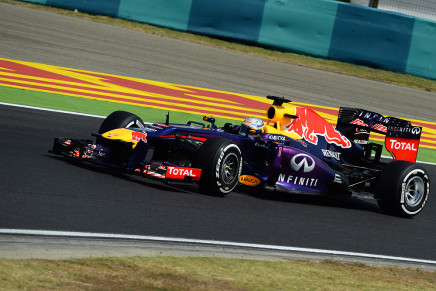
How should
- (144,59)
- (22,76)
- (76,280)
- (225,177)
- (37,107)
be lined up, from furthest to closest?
(144,59) < (22,76) < (37,107) < (225,177) < (76,280)

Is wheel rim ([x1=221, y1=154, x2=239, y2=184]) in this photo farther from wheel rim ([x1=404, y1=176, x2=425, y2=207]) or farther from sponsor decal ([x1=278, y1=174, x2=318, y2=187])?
wheel rim ([x1=404, y1=176, x2=425, y2=207])

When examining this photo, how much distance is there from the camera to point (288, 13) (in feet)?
74.0

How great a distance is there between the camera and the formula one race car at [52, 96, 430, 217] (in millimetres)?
8430

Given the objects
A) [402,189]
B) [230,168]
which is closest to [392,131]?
[402,189]

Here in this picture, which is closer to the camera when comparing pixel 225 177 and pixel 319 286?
pixel 319 286

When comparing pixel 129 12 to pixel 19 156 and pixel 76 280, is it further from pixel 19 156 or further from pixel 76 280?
pixel 76 280

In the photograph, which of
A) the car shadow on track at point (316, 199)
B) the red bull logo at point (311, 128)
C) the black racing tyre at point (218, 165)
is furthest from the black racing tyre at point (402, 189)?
the black racing tyre at point (218, 165)

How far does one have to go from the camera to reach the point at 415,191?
9.70 m

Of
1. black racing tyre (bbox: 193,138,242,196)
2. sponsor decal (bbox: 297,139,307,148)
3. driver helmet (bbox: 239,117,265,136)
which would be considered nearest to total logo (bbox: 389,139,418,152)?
sponsor decal (bbox: 297,139,307,148)

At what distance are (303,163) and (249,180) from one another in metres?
0.78

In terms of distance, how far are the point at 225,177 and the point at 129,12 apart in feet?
48.9

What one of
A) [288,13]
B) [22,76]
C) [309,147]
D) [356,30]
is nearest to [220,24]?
[288,13]

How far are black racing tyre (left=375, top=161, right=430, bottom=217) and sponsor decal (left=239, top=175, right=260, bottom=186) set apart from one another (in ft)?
A: 5.58

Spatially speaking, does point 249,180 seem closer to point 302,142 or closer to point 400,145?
point 302,142
